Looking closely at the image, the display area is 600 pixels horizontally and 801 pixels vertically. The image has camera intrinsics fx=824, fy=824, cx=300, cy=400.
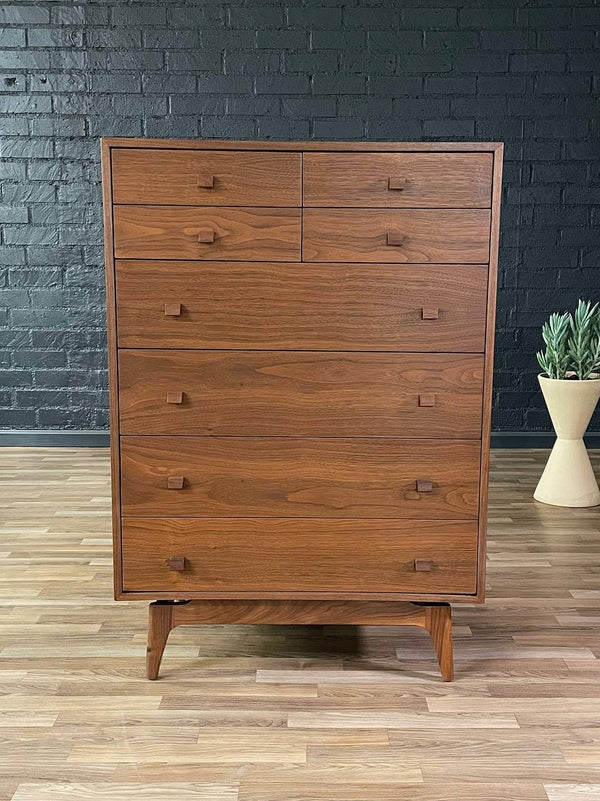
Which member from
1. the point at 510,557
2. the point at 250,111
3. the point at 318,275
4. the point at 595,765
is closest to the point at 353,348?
the point at 318,275

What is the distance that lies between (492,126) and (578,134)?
1.30 ft

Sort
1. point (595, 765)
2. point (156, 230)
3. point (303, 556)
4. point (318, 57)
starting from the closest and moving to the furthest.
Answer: point (595, 765)
point (156, 230)
point (303, 556)
point (318, 57)

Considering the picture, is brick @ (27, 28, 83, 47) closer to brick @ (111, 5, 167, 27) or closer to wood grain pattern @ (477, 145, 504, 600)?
brick @ (111, 5, 167, 27)

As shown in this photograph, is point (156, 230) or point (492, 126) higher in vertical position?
point (492, 126)

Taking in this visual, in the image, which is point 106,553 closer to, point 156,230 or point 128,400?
point 128,400

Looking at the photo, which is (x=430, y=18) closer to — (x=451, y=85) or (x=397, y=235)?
(x=451, y=85)

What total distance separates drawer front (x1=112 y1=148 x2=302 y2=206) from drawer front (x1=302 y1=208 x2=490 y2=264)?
80 mm

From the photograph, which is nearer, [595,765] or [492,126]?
[595,765]

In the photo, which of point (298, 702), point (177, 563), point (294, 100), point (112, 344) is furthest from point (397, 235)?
point (294, 100)

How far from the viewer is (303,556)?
175 centimetres

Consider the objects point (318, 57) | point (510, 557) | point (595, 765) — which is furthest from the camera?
point (318, 57)

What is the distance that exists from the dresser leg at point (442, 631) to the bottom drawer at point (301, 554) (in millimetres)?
62

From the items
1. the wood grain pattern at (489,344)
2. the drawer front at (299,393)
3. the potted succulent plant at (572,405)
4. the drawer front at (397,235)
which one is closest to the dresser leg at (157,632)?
the drawer front at (299,393)

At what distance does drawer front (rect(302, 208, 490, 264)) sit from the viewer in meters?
1.64
